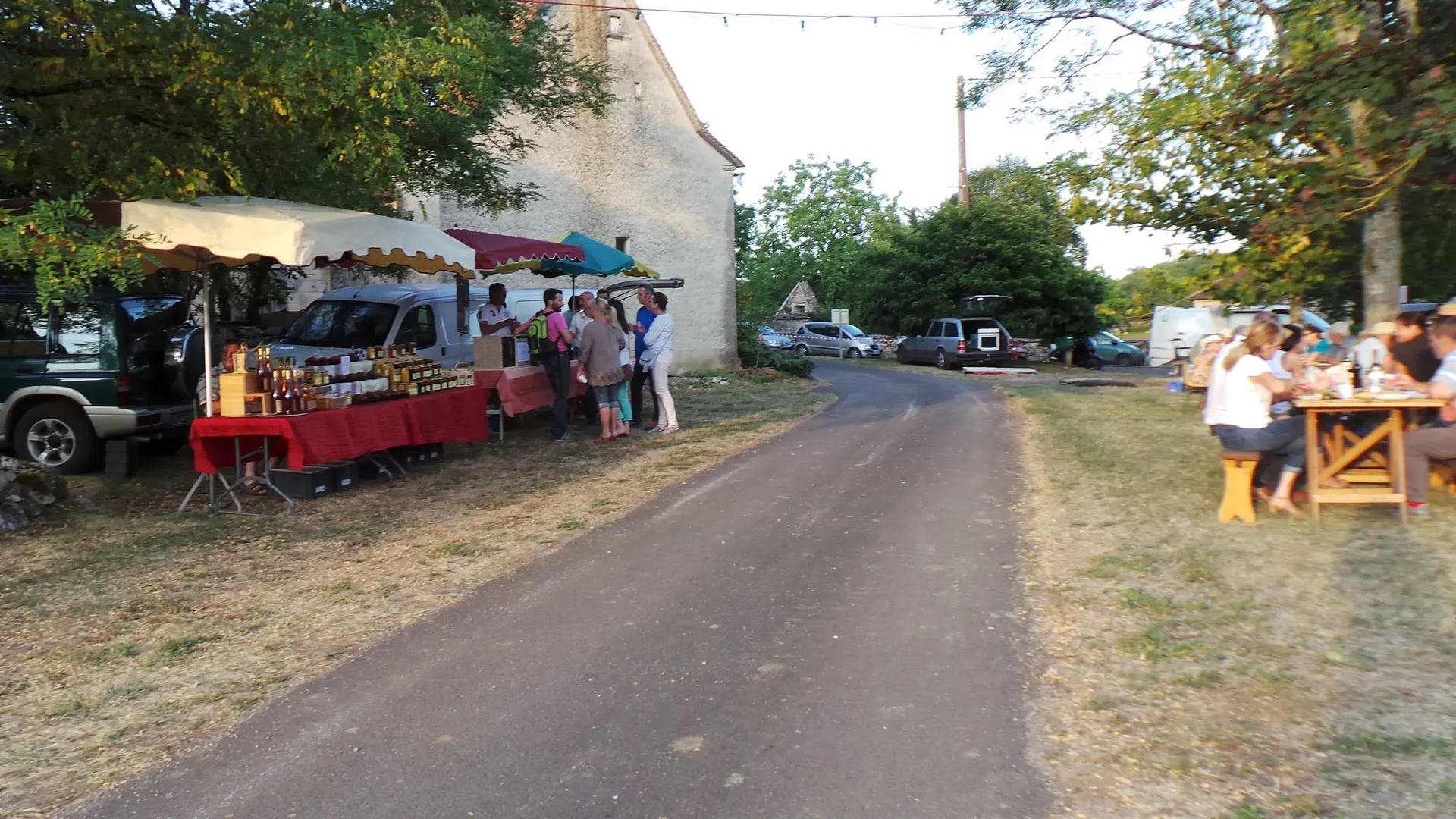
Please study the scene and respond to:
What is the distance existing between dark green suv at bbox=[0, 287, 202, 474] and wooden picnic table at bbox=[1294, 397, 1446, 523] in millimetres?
10175

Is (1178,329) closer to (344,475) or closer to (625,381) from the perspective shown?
(625,381)

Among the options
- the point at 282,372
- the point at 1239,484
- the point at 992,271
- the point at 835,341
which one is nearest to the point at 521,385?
the point at 282,372

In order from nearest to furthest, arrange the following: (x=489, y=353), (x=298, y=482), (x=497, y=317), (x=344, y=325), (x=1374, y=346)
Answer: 1. (x=298, y=482)
2. (x=1374, y=346)
3. (x=489, y=353)
4. (x=344, y=325)
5. (x=497, y=317)

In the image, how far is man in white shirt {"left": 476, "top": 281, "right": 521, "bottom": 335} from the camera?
525 inches

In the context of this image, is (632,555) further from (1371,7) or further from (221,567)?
(1371,7)

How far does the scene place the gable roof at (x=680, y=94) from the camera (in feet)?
82.3

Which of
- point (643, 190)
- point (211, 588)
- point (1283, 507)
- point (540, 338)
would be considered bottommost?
point (211, 588)

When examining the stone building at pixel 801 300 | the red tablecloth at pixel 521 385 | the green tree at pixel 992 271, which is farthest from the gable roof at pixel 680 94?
the stone building at pixel 801 300

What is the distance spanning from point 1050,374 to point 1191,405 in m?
13.1

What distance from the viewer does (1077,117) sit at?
500 inches

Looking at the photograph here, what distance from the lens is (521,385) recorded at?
12609 mm

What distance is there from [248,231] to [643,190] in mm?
17598

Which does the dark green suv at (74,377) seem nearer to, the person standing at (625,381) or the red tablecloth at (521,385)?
the red tablecloth at (521,385)

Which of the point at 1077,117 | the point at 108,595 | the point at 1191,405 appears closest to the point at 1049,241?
the point at 1191,405
